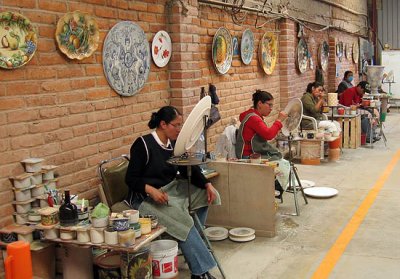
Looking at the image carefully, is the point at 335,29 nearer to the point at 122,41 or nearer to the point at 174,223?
the point at 122,41

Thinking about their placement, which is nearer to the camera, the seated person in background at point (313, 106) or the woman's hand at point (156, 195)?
the woman's hand at point (156, 195)

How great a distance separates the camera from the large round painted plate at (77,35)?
451cm

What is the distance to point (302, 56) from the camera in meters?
11.1

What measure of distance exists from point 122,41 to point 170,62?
3.39 feet

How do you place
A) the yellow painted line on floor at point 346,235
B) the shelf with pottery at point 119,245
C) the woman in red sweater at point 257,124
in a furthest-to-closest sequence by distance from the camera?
the woman in red sweater at point 257,124 < the yellow painted line on floor at point 346,235 < the shelf with pottery at point 119,245

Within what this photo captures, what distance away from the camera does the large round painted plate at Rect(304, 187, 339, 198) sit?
6688mm

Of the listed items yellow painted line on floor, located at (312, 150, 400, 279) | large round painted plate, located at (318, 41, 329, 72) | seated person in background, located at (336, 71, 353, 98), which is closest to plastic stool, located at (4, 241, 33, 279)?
yellow painted line on floor, located at (312, 150, 400, 279)

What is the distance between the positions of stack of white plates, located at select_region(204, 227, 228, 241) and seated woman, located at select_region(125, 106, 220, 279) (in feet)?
2.29

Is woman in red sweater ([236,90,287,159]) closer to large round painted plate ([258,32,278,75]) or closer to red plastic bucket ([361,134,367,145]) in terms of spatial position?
large round painted plate ([258,32,278,75])

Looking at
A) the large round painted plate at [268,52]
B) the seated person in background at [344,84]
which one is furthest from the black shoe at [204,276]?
the seated person in background at [344,84]

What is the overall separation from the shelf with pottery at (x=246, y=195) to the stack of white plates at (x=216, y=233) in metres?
0.16

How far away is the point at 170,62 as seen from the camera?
6.27 m

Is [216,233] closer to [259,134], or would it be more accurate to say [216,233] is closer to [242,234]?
[242,234]

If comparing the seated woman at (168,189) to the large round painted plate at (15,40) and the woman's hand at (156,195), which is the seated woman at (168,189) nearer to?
the woman's hand at (156,195)
